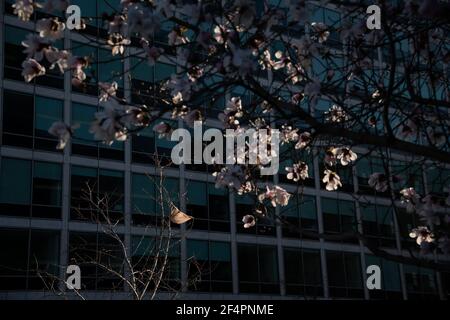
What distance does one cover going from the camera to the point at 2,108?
24.4 metres

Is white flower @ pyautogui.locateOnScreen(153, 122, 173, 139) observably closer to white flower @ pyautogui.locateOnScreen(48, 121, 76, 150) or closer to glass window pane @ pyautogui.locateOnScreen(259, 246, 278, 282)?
white flower @ pyautogui.locateOnScreen(48, 121, 76, 150)

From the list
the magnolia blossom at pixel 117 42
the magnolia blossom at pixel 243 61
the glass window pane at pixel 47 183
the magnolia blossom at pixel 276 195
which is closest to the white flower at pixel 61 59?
the magnolia blossom at pixel 117 42

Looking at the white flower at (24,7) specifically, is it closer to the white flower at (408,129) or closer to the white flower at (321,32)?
the white flower at (321,32)

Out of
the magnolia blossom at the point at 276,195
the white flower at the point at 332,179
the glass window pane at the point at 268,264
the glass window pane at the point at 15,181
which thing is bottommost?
the magnolia blossom at the point at 276,195

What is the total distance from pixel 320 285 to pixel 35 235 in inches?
566

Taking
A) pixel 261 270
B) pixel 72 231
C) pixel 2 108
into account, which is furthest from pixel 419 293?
pixel 2 108

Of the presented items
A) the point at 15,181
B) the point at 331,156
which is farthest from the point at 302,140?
the point at 15,181

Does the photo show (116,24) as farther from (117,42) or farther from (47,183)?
(47,183)

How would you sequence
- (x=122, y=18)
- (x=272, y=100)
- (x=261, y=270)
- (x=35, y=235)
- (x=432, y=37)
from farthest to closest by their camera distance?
(x=261, y=270)
(x=35, y=235)
(x=432, y=37)
(x=122, y=18)
(x=272, y=100)

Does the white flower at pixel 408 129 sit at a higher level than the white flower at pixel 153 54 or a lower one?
lower

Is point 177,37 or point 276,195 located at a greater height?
point 177,37

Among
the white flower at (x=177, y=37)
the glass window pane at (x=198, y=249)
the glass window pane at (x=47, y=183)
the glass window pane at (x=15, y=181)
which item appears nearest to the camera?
the white flower at (x=177, y=37)

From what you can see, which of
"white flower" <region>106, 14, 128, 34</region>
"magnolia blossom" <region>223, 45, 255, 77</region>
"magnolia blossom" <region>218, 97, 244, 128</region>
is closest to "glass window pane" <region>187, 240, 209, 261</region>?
"magnolia blossom" <region>218, 97, 244, 128</region>
